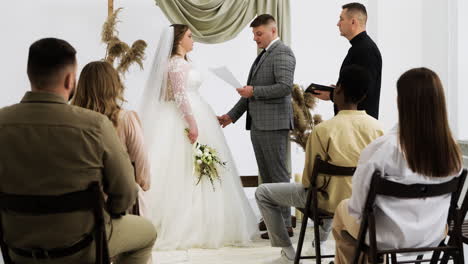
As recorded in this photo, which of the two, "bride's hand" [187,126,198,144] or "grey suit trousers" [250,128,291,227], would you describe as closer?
"bride's hand" [187,126,198,144]

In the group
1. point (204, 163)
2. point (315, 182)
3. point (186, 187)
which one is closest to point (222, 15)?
point (204, 163)

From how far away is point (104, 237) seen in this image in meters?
2.06

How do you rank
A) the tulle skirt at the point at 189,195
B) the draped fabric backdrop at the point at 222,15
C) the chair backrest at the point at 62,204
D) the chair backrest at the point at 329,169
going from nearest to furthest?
the chair backrest at the point at 62,204, the chair backrest at the point at 329,169, the tulle skirt at the point at 189,195, the draped fabric backdrop at the point at 222,15

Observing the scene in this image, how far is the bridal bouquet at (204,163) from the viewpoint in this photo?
4191 millimetres

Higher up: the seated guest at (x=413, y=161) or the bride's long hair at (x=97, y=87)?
the bride's long hair at (x=97, y=87)

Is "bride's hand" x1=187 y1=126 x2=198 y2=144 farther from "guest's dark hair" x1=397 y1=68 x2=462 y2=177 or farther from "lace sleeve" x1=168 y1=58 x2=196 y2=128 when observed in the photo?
"guest's dark hair" x1=397 y1=68 x2=462 y2=177

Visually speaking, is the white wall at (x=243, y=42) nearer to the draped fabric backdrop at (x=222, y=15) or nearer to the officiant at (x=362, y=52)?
the draped fabric backdrop at (x=222, y=15)

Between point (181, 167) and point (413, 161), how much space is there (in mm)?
2325

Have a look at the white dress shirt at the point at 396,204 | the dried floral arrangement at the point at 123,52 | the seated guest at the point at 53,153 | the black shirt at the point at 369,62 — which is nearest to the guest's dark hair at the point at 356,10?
the black shirt at the point at 369,62

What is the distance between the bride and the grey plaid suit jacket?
402 millimetres

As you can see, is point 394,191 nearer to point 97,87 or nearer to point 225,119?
point 97,87

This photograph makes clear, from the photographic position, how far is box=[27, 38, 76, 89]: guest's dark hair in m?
1.99

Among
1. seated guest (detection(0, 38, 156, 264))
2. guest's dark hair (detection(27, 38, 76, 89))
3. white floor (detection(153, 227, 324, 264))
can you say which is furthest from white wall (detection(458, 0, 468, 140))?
guest's dark hair (detection(27, 38, 76, 89))

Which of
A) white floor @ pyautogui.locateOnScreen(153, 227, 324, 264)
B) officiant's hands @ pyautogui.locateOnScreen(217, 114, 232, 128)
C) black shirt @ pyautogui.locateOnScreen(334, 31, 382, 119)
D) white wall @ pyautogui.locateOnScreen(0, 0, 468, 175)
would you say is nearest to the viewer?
white floor @ pyautogui.locateOnScreen(153, 227, 324, 264)
